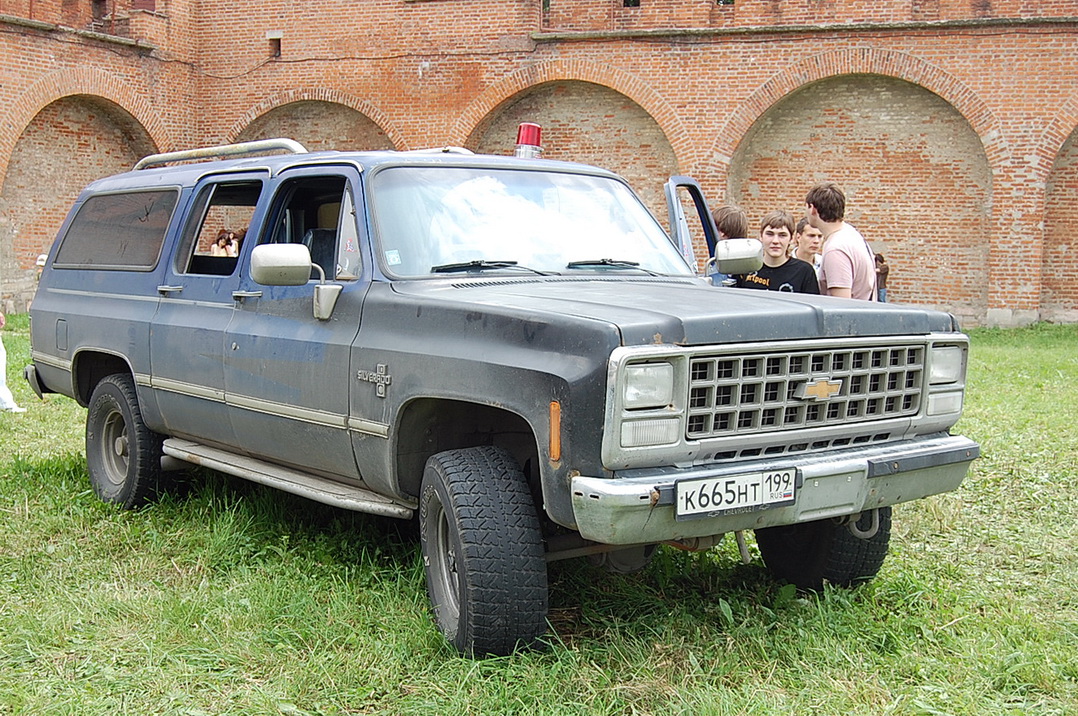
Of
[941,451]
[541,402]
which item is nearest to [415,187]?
[541,402]

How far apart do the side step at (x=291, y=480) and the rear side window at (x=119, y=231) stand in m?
1.06

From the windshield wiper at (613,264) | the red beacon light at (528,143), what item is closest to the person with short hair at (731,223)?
the red beacon light at (528,143)

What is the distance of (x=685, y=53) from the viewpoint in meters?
20.5

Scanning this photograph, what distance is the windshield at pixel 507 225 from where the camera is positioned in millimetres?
4762

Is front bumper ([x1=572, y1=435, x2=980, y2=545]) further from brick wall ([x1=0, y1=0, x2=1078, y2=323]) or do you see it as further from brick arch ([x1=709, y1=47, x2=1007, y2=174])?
brick wall ([x1=0, y1=0, x2=1078, y2=323])

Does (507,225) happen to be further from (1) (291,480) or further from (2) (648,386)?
(2) (648,386)

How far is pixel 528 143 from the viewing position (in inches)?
257

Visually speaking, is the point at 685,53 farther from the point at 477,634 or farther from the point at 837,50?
the point at 477,634

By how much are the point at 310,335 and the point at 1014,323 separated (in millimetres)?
17317

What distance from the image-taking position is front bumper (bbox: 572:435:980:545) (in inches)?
140

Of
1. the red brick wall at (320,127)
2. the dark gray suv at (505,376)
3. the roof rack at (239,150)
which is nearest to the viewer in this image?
the dark gray suv at (505,376)

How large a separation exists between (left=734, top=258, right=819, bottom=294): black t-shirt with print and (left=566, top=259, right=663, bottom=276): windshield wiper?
5.36ft

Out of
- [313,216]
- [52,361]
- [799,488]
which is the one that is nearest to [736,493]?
[799,488]

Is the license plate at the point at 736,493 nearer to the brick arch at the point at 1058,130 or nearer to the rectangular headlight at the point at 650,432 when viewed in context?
the rectangular headlight at the point at 650,432
